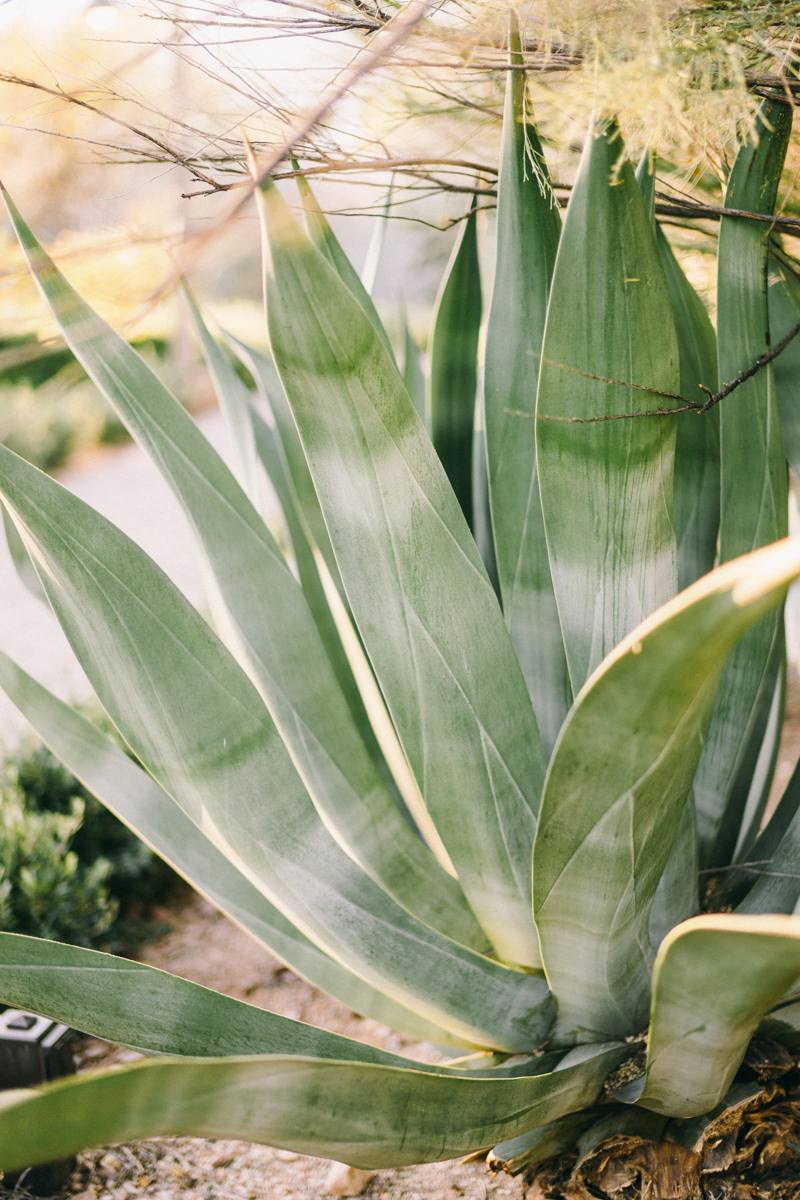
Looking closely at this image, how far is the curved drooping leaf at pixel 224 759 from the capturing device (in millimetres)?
617

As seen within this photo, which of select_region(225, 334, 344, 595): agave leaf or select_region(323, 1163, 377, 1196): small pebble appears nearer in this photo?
select_region(323, 1163, 377, 1196): small pebble

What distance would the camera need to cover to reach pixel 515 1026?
0.71m

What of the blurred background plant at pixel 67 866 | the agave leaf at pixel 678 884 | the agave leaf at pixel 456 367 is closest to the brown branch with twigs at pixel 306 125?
the agave leaf at pixel 456 367

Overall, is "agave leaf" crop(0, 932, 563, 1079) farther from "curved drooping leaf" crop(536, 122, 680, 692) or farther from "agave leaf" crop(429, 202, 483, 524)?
"agave leaf" crop(429, 202, 483, 524)

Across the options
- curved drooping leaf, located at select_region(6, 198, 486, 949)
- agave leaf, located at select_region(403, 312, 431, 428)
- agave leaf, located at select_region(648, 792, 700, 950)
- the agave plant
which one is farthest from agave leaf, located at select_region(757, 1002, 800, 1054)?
agave leaf, located at select_region(403, 312, 431, 428)

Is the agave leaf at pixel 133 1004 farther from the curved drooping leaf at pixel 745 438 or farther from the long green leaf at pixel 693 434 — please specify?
the long green leaf at pixel 693 434

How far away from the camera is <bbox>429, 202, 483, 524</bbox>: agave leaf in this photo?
2.99 ft

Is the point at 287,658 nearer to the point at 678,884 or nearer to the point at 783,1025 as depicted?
the point at 678,884

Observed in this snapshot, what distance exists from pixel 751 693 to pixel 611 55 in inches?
23.2

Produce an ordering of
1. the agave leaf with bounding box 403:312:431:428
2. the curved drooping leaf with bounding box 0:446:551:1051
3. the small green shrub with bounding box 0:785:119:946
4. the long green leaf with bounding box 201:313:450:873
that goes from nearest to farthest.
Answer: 1. the curved drooping leaf with bounding box 0:446:551:1051
2. the long green leaf with bounding box 201:313:450:873
3. the agave leaf with bounding box 403:312:431:428
4. the small green shrub with bounding box 0:785:119:946

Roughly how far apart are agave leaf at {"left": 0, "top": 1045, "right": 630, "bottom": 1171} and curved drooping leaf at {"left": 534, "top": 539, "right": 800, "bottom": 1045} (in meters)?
0.08

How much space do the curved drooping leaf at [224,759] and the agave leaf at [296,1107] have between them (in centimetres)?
12

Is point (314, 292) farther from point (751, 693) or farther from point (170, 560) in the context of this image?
point (170, 560)

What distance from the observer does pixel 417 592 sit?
2.07 ft
